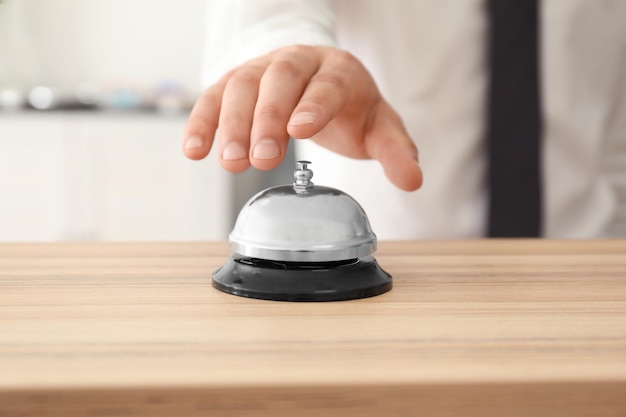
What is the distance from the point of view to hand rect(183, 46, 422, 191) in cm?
61

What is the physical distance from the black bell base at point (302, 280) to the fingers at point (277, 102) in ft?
0.28

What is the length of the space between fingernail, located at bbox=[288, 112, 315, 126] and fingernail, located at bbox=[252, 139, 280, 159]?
2 cm

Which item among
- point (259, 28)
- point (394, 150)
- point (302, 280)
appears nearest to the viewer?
point (302, 280)

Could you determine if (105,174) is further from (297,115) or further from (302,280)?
(302,280)

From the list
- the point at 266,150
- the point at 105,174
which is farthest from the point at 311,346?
the point at 105,174

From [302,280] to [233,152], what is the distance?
140mm

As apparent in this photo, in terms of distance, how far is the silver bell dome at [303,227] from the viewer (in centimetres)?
53

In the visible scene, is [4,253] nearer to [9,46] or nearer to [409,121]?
[409,121]

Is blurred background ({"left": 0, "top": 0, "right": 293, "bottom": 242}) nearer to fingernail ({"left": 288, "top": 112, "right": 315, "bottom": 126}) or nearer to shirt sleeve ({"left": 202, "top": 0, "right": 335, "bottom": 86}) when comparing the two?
shirt sleeve ({"left": 202, "top": 0, "right": 335, "bottom": 86})

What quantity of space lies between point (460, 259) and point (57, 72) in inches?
133

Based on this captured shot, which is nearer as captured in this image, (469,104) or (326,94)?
(326,94)

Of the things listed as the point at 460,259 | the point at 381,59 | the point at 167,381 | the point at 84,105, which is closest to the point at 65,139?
the point at 84,105

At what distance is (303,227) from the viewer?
0.53 m

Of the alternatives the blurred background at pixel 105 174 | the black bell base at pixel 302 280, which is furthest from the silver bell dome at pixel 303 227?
the blurred background at pixel 105 174
